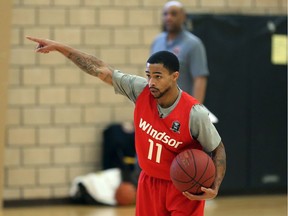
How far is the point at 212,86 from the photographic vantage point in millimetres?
9047

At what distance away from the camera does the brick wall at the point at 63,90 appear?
825 cm

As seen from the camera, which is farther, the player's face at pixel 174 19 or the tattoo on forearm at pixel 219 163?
the player's face at pixel 174 19

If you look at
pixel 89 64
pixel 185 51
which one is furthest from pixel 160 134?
pixel 185 51

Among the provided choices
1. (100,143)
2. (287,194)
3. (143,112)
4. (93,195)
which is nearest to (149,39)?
(100,143)

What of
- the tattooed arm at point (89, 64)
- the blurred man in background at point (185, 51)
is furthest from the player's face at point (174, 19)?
the tattooed arm at point (89, 64)

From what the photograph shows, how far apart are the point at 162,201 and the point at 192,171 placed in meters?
0.34

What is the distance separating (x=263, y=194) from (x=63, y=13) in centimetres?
364

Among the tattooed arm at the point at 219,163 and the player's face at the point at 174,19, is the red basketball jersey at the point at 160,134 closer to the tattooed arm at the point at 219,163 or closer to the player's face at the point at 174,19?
the tattooed arm at the point at 219,163

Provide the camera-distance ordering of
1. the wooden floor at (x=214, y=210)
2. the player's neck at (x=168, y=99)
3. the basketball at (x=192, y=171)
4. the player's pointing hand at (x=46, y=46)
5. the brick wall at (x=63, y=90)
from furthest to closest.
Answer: the brick wall at (x=63, y=90) < the wooden floor at (x=214, y=210) < the player's pointing hand at (x=46, y=46) < the player's neck at (x=168, y=99) < the basketball at (x=192, y=171)

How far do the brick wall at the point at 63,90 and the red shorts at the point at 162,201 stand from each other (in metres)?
4.29

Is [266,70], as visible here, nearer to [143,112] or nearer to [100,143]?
[100,143]

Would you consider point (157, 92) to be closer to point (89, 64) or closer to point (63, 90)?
point (89, 64)

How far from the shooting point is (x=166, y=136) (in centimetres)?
402

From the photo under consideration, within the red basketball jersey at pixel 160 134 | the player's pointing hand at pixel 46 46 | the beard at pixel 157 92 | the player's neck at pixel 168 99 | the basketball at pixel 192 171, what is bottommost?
the basketball at pixel 192 171
